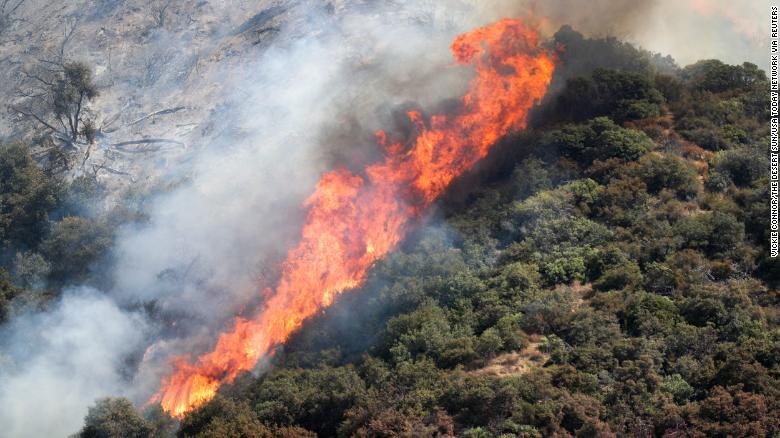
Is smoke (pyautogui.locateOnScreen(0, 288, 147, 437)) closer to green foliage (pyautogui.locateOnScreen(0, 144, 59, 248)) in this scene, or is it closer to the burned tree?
green foliage (pyautogui.locateOnScreen(0, 144, 59, 248))

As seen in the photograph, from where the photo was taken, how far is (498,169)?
155ft

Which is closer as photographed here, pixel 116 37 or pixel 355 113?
pixel 355 113

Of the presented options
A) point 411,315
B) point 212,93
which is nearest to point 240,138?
point 212,93

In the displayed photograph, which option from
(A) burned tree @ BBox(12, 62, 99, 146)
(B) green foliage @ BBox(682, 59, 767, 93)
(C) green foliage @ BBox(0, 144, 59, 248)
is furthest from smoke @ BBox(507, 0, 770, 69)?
(C) green foliage @ BBox(0, 144, 59, 248)

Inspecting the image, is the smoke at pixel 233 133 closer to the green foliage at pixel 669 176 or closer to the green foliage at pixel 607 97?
the green foliage at pixel 607 97

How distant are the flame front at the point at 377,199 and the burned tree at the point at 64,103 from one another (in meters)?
20.9

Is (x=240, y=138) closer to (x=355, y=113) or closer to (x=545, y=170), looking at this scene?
(x=355, y=113)

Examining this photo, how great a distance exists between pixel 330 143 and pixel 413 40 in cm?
1221

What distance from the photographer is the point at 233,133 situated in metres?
53.9

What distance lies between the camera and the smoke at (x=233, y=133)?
4034cm

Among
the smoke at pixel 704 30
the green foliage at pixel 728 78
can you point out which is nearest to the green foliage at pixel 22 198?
the smoke at pixel 704 30

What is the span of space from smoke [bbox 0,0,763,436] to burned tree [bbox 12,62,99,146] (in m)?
2.21

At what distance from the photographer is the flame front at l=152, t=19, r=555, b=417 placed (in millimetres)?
39438

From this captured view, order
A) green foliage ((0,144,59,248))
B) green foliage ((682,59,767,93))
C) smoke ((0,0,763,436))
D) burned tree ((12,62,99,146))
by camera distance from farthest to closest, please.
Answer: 1. burned tree ((12,62,99,146))
2. green foliage ((682,59,767,93))
3. green foliage ((0,144,59,248))
4. smoke ((0,0,763,436))
